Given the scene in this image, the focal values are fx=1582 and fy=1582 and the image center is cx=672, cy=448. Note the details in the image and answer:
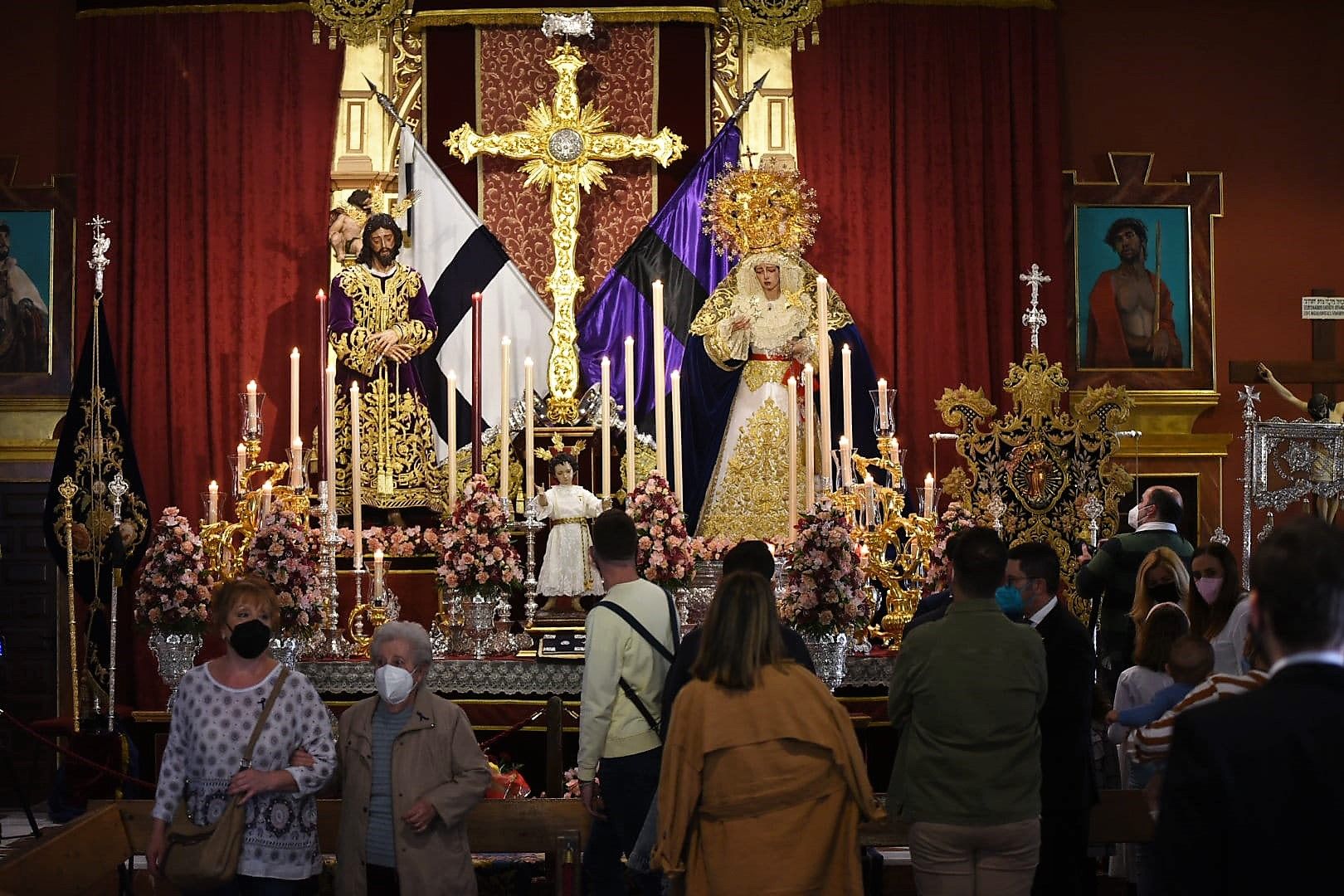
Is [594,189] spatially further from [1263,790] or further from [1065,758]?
[1263,790]

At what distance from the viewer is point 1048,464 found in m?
8.79

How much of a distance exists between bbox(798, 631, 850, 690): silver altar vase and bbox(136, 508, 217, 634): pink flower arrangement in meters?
2.84

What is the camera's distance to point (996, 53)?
1122 cm

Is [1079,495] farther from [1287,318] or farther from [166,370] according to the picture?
[166,370]

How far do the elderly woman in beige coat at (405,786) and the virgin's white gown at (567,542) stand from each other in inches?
129

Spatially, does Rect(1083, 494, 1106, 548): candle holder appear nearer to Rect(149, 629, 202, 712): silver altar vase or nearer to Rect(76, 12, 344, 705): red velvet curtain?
Rect(149, 629, 202, 712): silver altar vase

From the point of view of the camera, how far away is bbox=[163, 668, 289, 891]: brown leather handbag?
14.4ft

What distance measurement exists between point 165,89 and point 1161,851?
400 inches

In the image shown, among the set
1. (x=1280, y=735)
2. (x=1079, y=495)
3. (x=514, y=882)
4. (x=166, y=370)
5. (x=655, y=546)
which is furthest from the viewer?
(x=166, y=370)

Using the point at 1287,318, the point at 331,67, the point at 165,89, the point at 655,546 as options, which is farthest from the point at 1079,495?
the point at 165,89

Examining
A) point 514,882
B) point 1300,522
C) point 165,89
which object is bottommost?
point 514,882

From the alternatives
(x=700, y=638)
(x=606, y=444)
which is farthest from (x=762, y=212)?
(x=700, y=638)

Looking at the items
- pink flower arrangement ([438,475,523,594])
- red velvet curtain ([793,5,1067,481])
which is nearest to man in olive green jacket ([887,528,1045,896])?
pink flower arrangement ([438,475,523,594])

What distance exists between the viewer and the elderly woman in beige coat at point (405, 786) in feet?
15.3
